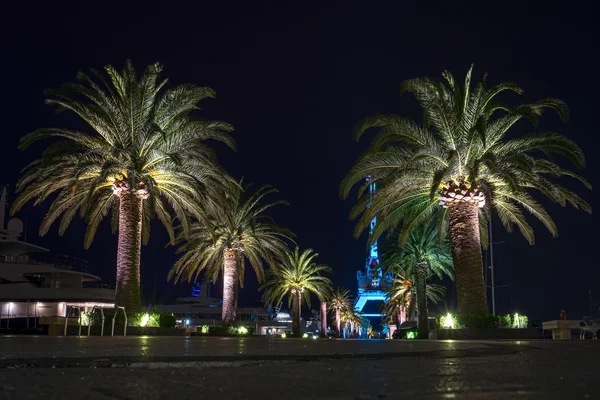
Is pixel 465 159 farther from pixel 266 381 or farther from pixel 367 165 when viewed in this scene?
pixel 266 381

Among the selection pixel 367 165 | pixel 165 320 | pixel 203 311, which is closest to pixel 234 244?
pixel 165 320

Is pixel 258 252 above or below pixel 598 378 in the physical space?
above

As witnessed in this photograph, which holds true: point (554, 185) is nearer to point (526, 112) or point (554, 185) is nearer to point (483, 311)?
point (526, 112)

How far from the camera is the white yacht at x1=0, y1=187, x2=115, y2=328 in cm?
4994

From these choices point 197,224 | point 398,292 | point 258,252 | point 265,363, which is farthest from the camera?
point 398,292

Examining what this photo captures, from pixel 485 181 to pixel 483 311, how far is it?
15.7 ft

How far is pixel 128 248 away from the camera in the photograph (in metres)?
24.7

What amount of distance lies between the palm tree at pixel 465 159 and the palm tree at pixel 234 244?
48.9 ft

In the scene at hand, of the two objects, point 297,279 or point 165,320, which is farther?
point 297,279

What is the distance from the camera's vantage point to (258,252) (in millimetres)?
40781

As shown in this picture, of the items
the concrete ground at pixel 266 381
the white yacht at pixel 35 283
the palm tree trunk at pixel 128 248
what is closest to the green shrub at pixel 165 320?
the palm tree trunk at pixel 128 248

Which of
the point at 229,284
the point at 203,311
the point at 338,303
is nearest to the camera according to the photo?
the point at 229,284

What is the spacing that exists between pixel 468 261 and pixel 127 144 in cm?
1373

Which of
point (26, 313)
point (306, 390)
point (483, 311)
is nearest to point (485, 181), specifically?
point (483, 311)
